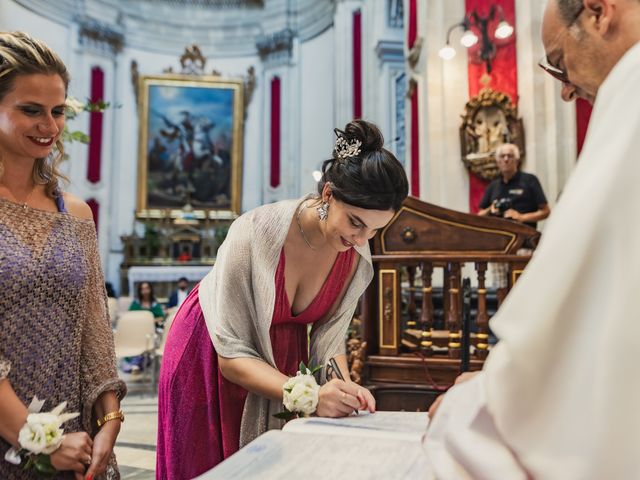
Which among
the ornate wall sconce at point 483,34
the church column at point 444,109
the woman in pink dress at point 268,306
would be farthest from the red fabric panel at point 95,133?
the woman in pink dress at point 268,306

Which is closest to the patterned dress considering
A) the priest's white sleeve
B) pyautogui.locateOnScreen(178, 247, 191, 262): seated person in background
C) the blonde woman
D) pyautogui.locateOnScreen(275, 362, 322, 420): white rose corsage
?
the blonde woman

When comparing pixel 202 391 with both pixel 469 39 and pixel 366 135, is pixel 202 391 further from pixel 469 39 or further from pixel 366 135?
pixel 469 39

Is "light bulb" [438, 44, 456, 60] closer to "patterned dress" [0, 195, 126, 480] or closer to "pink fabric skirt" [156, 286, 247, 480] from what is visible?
"pink fabric skirt" [156, 286, 247, 480]

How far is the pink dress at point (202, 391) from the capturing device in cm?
171

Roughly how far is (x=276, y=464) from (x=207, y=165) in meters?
13.7

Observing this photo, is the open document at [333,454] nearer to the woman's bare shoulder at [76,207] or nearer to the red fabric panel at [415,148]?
the woman's bare shoulder at [76,207]

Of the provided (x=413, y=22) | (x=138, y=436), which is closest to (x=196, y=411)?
(x=138, y=436)

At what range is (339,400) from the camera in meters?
1.37

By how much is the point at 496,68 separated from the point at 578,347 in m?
6.16

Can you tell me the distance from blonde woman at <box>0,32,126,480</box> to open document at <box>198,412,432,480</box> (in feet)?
1.63

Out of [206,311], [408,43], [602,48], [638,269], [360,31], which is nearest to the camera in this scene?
[638,269]

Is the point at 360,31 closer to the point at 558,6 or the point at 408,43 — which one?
the point at 408,43

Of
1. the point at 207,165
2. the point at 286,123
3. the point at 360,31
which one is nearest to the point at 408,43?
the point at 360,31

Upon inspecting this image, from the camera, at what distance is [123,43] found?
13.8m
